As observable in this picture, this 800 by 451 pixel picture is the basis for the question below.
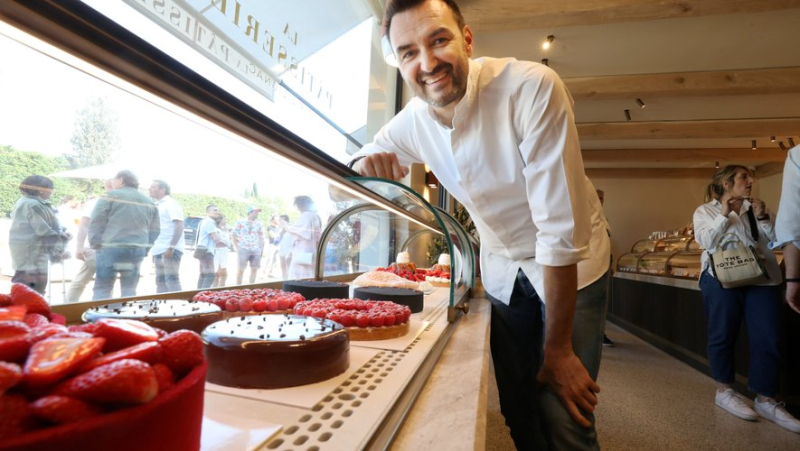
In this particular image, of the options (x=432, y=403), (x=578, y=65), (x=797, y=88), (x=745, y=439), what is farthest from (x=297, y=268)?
(x=797, y=88)

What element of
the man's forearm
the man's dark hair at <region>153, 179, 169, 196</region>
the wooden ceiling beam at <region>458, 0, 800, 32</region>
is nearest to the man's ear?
the man's forearm

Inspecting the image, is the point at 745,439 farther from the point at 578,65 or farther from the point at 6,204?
the point at 578,65

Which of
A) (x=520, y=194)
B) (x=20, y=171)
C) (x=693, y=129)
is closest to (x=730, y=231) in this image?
(x=520, y=194)

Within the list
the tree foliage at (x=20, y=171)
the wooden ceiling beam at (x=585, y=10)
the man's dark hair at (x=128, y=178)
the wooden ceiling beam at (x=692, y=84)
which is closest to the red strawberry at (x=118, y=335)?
the tree foliage at (x=20, y=171)

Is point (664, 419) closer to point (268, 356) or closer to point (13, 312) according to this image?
point (268, 356)

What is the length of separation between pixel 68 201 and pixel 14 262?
480 mm

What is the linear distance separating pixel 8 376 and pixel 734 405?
4.70m

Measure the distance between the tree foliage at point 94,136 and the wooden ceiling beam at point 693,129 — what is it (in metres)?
9.04

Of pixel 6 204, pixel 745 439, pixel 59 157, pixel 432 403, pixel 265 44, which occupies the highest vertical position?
pixel 265 44

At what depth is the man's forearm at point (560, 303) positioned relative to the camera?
4.45 ft

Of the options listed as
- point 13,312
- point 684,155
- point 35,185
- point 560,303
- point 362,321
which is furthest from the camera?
point 684,155

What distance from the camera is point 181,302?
1385 millimetres

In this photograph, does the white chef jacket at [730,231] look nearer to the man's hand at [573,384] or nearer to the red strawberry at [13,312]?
the man's hand at [573,384]

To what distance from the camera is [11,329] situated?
529mm
